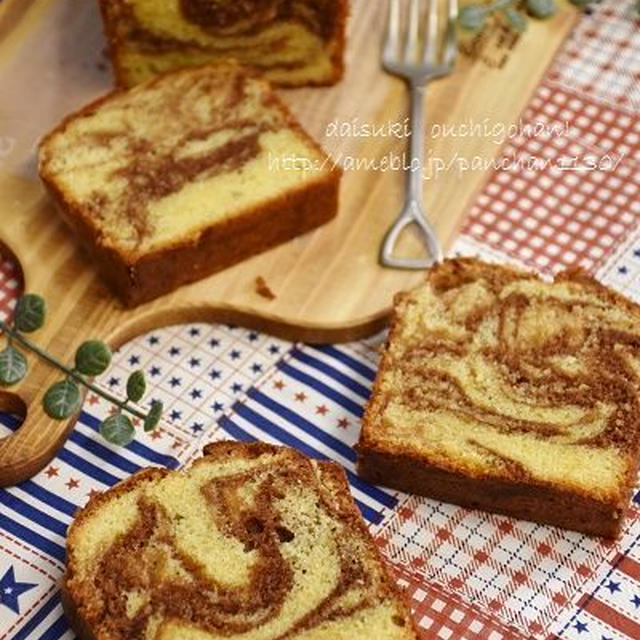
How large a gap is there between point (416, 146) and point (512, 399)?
3.57ft

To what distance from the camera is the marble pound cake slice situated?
409cm

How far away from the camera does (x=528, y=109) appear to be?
5.27 m

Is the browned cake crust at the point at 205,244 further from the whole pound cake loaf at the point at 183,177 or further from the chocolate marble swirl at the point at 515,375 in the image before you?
the chocolate marble swirl at the point at 515,375

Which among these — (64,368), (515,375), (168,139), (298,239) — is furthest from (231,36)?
(515,375)

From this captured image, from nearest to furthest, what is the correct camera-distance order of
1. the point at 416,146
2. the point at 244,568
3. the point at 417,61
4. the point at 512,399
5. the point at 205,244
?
the point at 244,568, the point at 512,399, the point at 205,244, the point at 416,146, the point at 417,61

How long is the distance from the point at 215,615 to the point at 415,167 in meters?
1.74

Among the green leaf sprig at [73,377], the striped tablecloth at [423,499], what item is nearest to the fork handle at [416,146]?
the striped tablecloth at [423,499]

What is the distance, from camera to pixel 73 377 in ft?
14.0

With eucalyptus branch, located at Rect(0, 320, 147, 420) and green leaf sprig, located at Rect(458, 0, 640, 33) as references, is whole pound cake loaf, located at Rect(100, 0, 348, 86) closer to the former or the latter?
green leaf sprig, located at Rect(458, 0, 640, 33)

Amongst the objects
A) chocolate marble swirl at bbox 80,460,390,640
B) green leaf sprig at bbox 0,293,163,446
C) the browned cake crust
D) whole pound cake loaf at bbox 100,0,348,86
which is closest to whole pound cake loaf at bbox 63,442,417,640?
chocolate marble swirl at bbox 80,460,390,640

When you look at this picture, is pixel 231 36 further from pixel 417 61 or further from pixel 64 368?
pixel 64 368

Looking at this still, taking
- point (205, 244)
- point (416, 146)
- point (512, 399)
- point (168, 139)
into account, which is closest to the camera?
point (512, 399)

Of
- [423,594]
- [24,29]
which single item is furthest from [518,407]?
[24,29]

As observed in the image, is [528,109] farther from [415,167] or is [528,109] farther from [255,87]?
[255,87]
